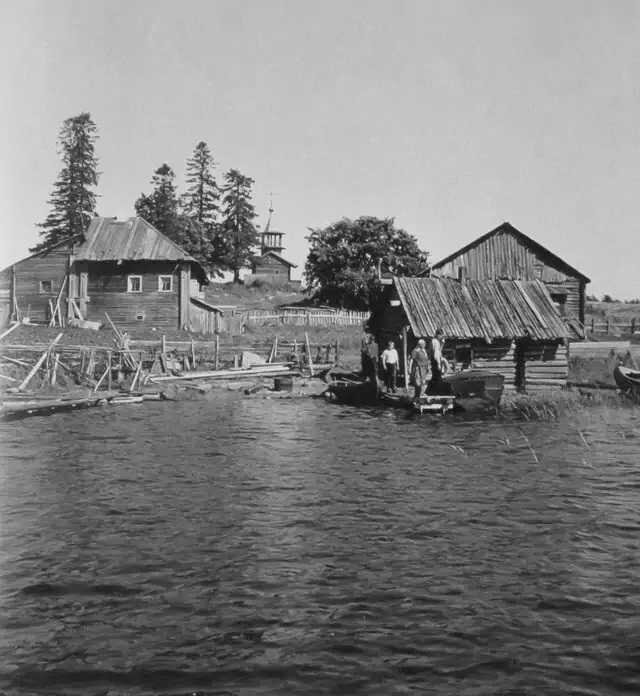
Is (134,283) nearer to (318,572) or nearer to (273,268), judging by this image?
(318,572)

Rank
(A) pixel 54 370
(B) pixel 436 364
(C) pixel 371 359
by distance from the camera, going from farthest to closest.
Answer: (C) pixel 371 359
(A) pixel 54 370
(B) pixel 436 364

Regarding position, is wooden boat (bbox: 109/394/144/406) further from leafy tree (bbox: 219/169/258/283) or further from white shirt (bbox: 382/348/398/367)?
leafy tree (bbox: 219/169/258/283)

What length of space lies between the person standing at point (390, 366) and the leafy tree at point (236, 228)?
177ft

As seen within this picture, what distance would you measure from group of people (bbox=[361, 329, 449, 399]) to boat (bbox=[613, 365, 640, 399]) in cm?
683

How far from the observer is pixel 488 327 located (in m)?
30.3

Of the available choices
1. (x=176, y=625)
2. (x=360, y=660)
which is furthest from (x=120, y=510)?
(x=360, y=660)

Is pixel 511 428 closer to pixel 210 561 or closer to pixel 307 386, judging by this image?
pixel 307 386

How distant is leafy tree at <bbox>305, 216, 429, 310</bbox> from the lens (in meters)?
64.8

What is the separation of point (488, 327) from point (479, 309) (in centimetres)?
114

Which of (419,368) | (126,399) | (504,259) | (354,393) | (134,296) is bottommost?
(126,399)

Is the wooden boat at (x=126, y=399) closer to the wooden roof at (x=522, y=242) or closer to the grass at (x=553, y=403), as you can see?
the grass at (x=553, y=403)

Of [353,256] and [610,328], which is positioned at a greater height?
[353,256]

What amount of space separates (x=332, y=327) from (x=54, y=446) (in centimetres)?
3687

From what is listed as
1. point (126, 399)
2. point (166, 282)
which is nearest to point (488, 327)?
point (126, 399)
